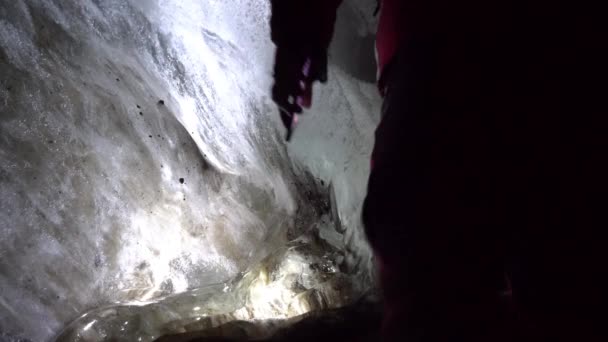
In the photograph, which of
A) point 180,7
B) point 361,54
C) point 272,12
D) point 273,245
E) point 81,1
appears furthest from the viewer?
point 273,245

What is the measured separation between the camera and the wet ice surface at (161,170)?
5.43 feet

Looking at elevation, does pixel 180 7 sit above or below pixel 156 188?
above

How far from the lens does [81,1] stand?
158cm

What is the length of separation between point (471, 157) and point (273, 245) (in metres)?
1.48

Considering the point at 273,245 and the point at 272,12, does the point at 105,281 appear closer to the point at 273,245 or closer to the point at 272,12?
the point at 273,245

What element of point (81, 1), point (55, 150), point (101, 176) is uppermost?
point (81, 1)

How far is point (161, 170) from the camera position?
7.03 feet

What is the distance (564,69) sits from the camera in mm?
1081

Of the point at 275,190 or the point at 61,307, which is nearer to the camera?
the point at 61,307

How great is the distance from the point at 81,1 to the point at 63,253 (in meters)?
1.11

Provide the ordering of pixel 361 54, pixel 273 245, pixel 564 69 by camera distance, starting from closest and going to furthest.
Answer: pixel 564 69 → pixel 361 54 → pixel 273 245

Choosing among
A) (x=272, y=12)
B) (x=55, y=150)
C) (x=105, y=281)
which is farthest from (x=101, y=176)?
(x=272, y=12)

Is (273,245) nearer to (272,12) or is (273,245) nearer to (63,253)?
(63,253)

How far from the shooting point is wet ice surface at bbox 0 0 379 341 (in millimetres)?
1654
